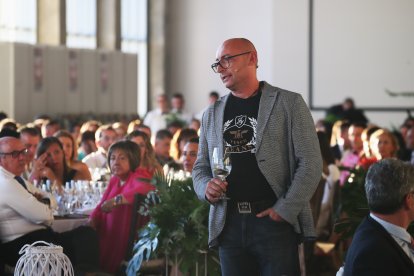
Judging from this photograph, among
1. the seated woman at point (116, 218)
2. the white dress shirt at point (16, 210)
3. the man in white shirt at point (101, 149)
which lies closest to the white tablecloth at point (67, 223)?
the seated woman at point (116, 218)

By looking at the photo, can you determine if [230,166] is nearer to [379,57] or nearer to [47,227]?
[47,227]

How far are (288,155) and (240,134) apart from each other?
24 cm

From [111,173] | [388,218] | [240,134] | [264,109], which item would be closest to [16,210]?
[111,173]

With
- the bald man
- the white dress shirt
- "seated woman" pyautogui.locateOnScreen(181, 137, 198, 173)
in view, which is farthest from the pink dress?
the bald man

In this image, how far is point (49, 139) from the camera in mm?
8492

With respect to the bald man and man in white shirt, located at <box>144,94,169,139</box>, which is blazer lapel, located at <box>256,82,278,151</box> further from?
man in white shirt, located at <box>144,94,169,139</box>

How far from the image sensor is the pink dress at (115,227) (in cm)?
698

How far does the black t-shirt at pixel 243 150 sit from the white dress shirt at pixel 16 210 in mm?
2096

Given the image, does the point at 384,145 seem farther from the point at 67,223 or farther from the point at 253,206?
the point at 253,206

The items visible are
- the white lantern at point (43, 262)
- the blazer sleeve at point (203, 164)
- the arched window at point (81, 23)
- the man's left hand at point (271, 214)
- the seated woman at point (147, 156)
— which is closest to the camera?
the man's left hand at point (271, 214)

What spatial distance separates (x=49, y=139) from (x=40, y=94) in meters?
11.0

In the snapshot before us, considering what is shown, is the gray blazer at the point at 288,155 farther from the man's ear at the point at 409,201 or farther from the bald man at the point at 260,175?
the man's ear at the point at 409,201

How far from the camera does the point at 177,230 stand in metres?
6.23

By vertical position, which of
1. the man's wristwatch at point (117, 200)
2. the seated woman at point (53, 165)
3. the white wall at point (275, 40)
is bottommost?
the man's wristwatch at point (117, 200)
